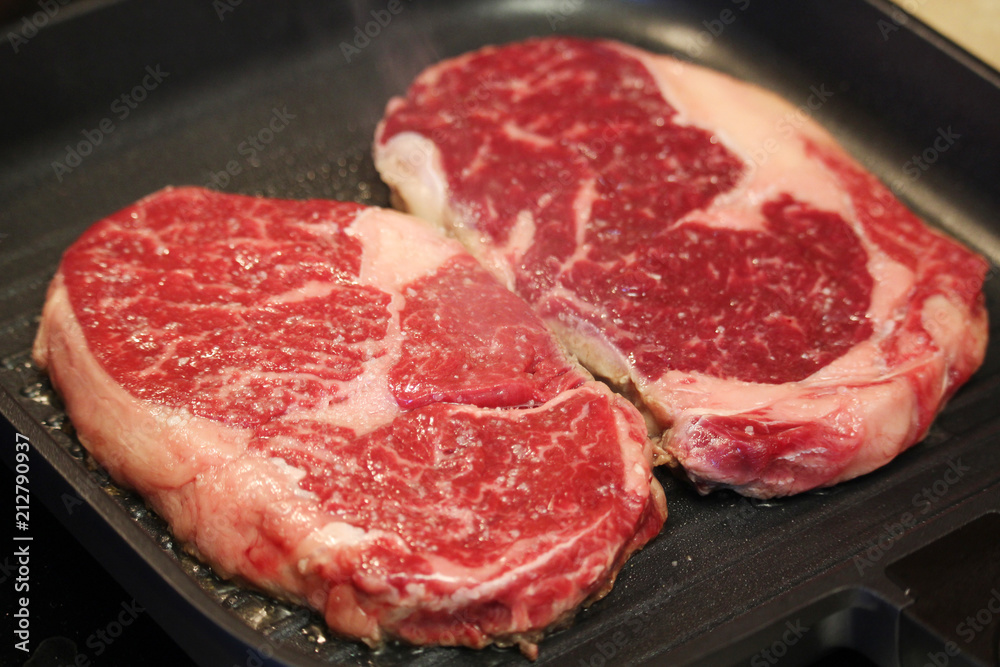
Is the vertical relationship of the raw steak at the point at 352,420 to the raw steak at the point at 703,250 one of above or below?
below

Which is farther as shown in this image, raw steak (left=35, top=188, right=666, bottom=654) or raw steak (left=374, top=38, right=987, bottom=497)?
raw steak (left=374, top=38, right=987, bottom=497)

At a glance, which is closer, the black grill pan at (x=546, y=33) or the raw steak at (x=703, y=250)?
the black grill pan at (x=546, y=33)

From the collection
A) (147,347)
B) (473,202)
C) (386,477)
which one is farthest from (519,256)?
(147,347)

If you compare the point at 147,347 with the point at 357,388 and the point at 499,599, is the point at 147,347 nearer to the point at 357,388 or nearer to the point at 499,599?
the point at 357,388

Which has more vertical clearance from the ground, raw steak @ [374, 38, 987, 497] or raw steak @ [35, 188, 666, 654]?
raw steak @ [374, 38, 987, 497]

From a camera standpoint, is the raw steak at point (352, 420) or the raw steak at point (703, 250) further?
the raw steak at point (703, 250)
